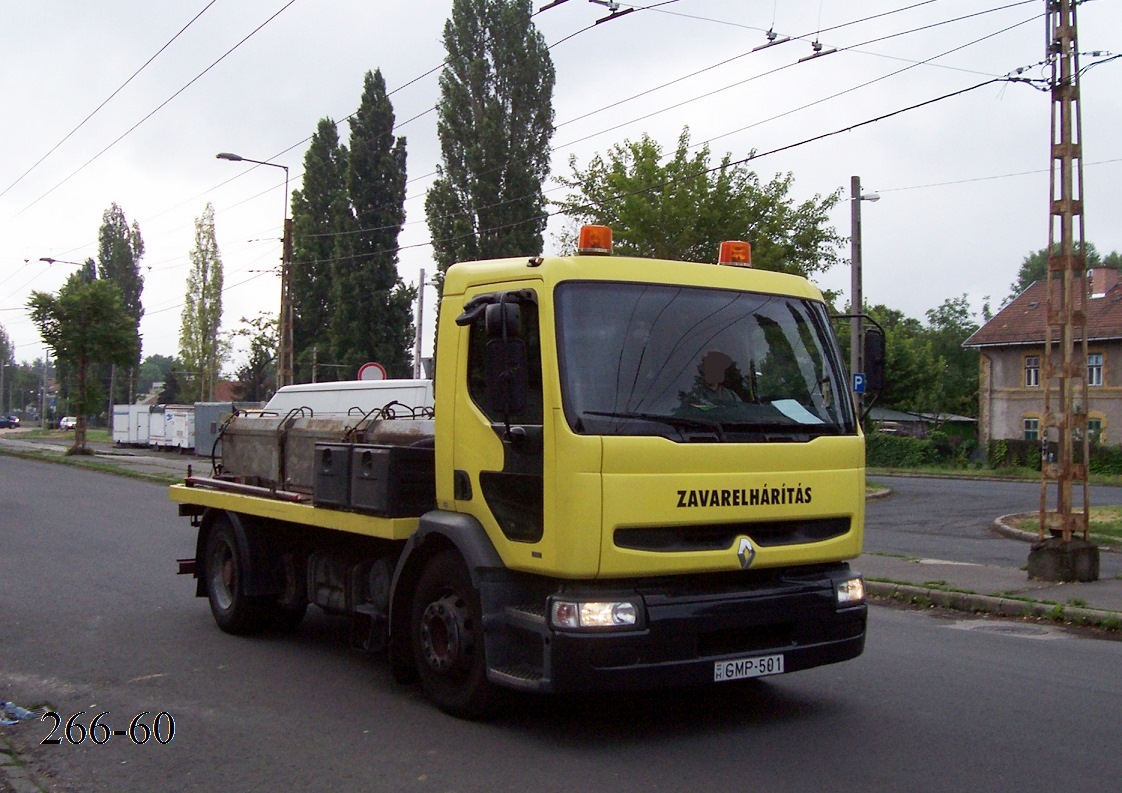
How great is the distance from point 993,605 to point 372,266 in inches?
1679

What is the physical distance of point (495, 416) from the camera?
602cm

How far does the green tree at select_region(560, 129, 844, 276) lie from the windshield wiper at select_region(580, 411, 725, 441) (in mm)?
24993

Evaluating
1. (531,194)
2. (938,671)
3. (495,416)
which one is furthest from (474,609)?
(531,194)

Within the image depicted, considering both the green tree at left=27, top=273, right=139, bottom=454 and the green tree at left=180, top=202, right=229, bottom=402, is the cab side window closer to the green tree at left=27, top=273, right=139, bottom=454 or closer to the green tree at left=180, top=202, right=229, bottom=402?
the green tree at left=27, top=273, right=139, bottom=454

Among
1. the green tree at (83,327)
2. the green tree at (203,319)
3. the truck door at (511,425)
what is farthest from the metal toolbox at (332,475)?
the green tree at (203,319)

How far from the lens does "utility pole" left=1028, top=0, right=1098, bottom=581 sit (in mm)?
11836

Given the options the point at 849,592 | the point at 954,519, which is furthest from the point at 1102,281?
the point at 849,592

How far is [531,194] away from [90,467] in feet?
58.2

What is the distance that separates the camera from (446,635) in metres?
6.27

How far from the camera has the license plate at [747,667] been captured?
5.75m

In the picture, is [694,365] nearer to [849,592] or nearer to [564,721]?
[849,592]

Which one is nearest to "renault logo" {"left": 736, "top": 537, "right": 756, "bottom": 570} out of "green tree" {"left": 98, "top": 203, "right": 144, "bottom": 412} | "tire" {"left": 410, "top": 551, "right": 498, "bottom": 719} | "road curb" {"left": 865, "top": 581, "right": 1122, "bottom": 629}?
"tire" {"left": 410, "top": 551, "right": 498, "bottom": 719}

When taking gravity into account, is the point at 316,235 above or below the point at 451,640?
above

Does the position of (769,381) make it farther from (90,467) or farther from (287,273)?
Result: (90,467)
